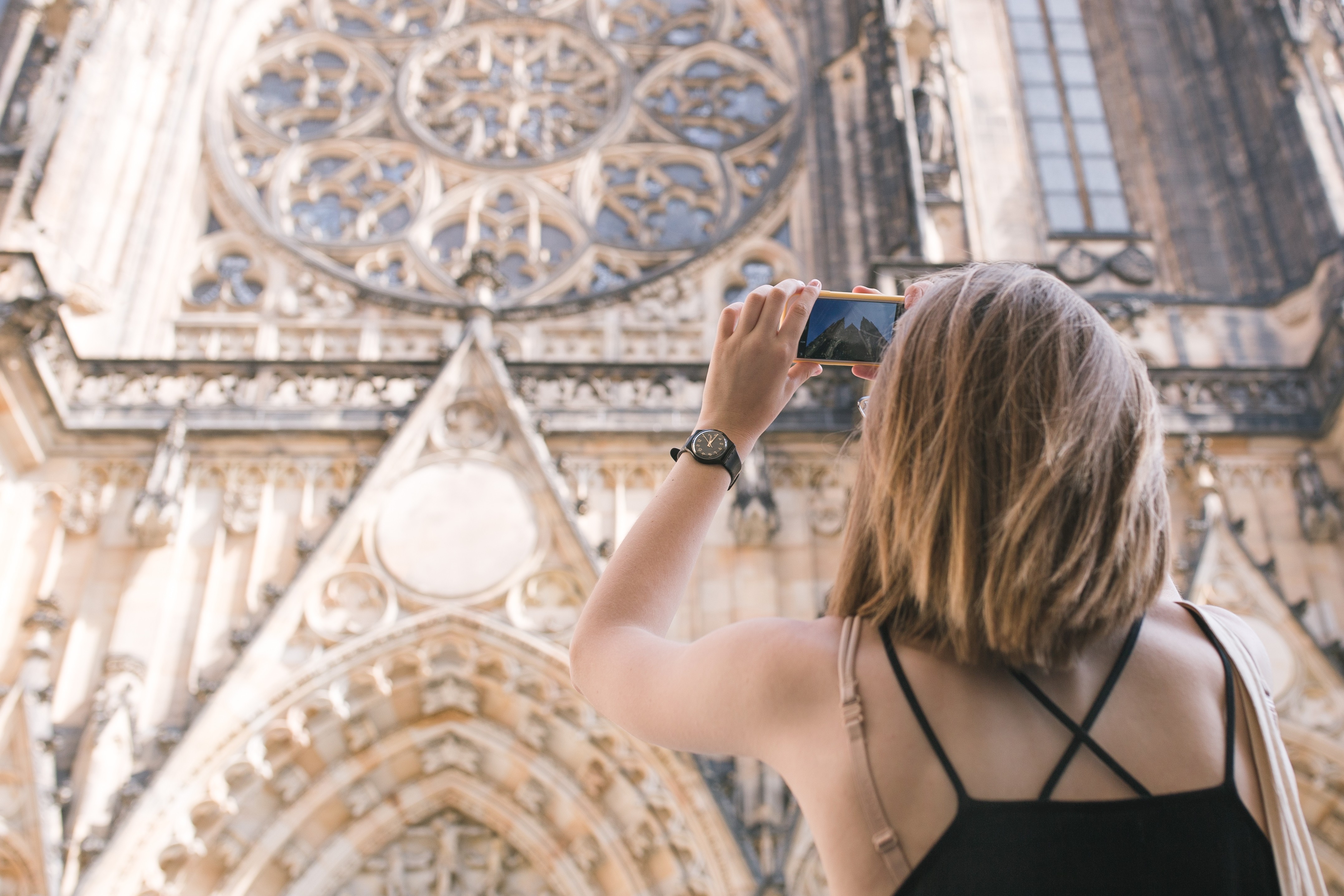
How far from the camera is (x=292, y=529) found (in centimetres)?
909

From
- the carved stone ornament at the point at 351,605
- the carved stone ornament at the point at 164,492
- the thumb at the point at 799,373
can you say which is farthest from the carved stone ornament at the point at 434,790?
the thumb at the point at 799,373

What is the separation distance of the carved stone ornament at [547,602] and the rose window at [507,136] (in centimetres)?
357

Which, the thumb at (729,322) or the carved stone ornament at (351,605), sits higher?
the carved stone ornament at (351,605)

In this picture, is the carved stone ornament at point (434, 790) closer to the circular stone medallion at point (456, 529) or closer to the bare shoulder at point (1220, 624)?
the circular stone medallion at point (456, 529)

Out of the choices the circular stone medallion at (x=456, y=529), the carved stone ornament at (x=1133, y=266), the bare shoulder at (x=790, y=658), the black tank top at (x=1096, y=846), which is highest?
the carved stone ornament at (x=1133, y=266)

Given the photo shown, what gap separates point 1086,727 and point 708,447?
0.60 m

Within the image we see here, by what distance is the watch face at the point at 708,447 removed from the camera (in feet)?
5.45

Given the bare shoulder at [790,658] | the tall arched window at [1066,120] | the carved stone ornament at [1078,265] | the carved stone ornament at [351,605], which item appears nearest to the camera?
the bare shoulder at [790,658]

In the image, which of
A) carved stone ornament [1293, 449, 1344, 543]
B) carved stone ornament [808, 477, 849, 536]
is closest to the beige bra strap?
carved stone ornament [808, 477, 849, 536]

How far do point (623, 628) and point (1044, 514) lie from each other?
561mm

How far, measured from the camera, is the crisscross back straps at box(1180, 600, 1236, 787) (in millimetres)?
1328

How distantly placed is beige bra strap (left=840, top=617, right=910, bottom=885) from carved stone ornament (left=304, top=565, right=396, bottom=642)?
24.7ft

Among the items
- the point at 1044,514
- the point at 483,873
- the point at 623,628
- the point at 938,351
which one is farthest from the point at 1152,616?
the point at 483,873

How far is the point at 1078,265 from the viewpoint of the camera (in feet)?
37.6
